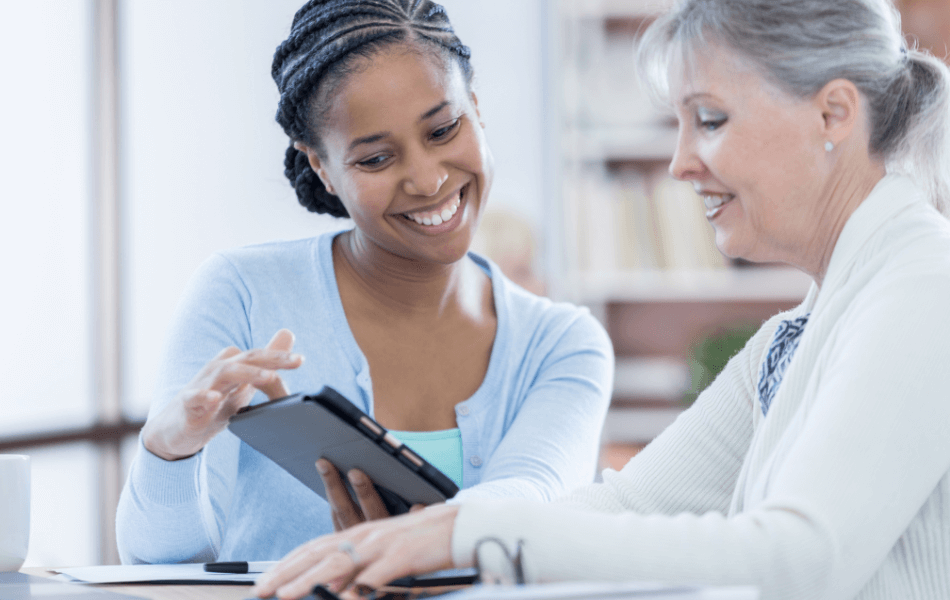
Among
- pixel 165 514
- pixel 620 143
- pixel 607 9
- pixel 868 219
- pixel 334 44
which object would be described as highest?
pixel 607 9

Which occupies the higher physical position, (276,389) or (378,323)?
(378,323)

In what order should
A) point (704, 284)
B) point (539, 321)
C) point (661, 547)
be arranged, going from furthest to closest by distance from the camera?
point (704, 284) < point (539, 321) < point (661, 547)

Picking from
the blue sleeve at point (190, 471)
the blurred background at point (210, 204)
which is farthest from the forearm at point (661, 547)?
the blurred background at point (210, 204)

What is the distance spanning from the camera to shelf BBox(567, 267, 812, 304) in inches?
127

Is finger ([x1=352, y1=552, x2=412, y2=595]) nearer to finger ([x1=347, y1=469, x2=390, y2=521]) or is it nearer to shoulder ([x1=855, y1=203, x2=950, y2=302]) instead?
finger ([x1=347, y1=469, x2=390, y2=521])

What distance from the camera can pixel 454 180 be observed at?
4.50 feet

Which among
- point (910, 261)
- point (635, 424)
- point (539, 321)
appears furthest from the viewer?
point (635, 424)

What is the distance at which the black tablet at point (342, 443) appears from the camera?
3.05 feet

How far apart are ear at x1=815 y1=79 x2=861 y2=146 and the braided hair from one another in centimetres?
58

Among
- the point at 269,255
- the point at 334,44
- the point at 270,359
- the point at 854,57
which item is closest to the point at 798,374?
the point at 854,57

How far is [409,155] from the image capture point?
1.31 m

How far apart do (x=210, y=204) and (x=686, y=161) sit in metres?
2.11

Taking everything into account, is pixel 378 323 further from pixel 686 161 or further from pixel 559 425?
Answer: pixel 686 161

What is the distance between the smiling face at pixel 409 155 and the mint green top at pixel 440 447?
10.5 inches
